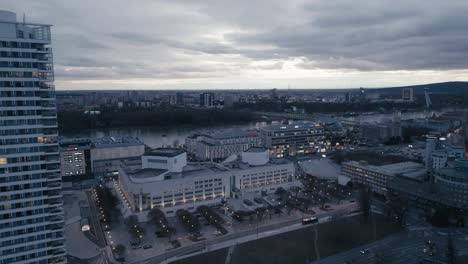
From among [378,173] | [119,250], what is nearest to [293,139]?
[378,173]

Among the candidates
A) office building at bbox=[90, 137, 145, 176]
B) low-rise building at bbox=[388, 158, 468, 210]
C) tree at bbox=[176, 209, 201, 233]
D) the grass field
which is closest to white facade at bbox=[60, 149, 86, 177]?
office building at bbox=[90, 137, 145, 176]

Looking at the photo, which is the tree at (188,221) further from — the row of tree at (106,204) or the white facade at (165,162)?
the row of tree at (106,204)

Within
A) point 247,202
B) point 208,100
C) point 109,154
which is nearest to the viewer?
point 247,202

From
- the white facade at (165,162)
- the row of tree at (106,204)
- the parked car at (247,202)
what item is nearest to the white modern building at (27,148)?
the row of tree at (106,204)

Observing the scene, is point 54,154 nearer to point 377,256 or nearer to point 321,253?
point 321,253

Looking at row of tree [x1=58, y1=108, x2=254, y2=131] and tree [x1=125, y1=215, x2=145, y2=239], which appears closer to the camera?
tree [x1=125, y1=215, x2=145, y2=239]

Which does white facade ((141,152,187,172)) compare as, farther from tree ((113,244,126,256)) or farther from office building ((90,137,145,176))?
office building ((90,137,145,176))

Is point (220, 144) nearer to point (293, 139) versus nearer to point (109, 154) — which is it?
point (293, 139)
